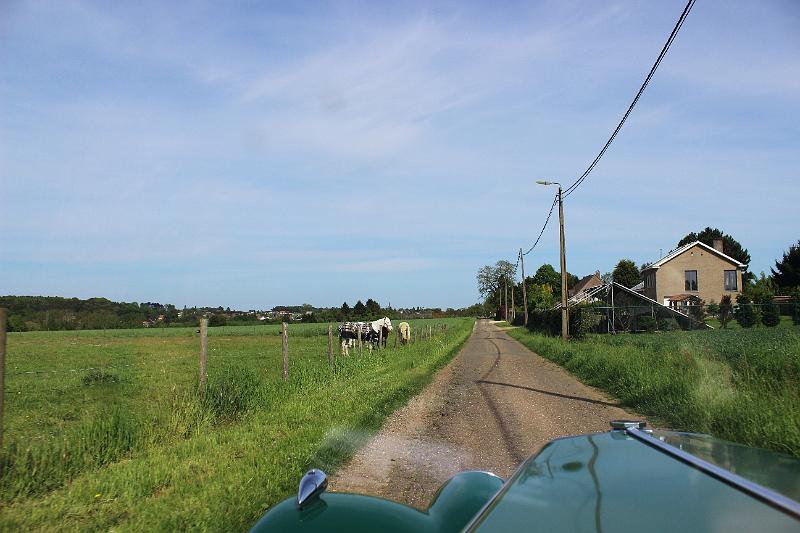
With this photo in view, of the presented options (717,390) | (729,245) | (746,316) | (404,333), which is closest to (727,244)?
(729,245)

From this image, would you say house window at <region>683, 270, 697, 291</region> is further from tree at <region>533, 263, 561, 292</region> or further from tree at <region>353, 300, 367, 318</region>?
tree at <region>533, 263, 561, 292</region>

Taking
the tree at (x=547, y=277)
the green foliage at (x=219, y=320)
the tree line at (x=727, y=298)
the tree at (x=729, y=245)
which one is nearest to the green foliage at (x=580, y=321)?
the tree line at (x=727, y=298)

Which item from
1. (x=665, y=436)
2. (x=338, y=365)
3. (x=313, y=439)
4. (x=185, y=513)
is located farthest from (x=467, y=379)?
(x=665, y=436)

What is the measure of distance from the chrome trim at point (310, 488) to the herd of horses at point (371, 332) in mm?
26909

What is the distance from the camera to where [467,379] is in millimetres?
16578

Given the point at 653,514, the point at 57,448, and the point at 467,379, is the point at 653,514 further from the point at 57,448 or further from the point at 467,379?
the point at 467,379

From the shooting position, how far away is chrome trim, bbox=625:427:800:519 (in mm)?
1445

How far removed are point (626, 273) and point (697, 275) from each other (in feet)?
106

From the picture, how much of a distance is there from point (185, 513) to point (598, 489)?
392 cm

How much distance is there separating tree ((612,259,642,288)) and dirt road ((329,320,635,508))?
78.9 m

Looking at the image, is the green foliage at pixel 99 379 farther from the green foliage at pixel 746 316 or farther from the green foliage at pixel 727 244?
the green foliage at pixel 727 244

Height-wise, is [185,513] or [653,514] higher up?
[653,514]

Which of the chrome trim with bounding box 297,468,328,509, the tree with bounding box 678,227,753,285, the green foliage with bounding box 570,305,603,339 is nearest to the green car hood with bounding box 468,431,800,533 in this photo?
the chrome trim with bounding box 297,468,328,509

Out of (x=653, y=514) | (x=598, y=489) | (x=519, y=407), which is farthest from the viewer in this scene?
(x=519, y=407)
